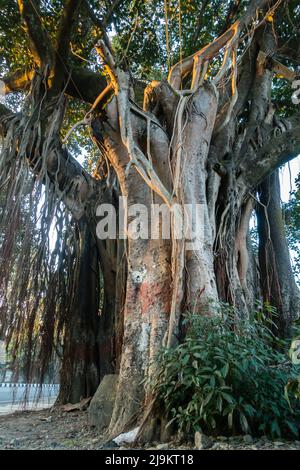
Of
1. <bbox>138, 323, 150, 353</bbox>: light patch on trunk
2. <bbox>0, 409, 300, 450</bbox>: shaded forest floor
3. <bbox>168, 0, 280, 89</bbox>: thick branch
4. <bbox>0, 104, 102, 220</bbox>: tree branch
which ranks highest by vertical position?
<bbox>168, 0, 280, 89</bbox>: thick branch

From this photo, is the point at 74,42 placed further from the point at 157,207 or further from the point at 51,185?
the point at 157,207

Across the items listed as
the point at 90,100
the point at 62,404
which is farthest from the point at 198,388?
the point at 90,100

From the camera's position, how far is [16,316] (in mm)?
3049

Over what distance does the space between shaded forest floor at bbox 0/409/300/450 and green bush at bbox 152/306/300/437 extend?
75 mm

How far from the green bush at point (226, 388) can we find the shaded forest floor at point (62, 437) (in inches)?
3.0

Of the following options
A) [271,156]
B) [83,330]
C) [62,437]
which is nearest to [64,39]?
[271,156]

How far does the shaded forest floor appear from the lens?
165 centimetres

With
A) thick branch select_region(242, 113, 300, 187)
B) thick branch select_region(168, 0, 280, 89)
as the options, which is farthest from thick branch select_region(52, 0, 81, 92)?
thick branch select_region(242, 113, 300, 187)

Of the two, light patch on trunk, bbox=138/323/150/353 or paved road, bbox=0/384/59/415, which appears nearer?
light patch on trunk, bbox=138/323/150/353

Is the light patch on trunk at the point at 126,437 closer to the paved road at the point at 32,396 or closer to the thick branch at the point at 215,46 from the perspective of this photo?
the paved road at the point at 32,396

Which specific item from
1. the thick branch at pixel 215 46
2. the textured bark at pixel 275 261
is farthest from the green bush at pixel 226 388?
the thick branch at pixel 215 46

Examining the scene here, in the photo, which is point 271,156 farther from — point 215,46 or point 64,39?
point 64,39

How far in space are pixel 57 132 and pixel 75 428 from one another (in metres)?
2.42

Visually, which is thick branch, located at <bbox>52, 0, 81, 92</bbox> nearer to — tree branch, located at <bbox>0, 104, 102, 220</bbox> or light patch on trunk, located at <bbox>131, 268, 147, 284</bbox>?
tree branch, located at <bbox>0, 104, 102, 220</bbox>
